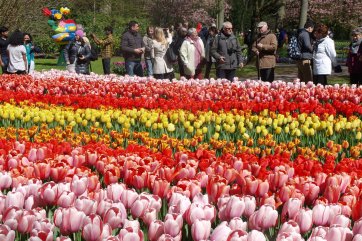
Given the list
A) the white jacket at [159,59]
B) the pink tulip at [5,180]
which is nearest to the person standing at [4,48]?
the white jacket at [159,59]

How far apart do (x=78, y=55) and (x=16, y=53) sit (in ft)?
5.29

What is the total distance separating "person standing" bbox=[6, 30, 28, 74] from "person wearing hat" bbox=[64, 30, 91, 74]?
124 cm

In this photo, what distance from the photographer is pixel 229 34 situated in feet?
41.4

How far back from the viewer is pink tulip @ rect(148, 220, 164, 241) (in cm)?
272

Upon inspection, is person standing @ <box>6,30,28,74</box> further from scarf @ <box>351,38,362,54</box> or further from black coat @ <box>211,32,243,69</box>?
scarf @ <box>351,38,362,54</box>

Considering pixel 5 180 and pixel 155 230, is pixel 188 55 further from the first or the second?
pixel 155 230

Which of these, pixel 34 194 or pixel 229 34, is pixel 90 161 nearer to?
pixel 34 194

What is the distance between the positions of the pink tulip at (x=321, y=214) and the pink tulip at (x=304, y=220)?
0.23 feet

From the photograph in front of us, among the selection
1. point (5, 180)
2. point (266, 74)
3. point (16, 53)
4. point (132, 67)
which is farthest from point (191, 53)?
point (5, 180)

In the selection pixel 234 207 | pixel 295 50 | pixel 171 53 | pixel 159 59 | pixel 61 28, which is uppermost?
pixel 61 28

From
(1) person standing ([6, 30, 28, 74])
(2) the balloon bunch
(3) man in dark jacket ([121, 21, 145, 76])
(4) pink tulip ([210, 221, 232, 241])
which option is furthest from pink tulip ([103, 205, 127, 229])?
(2) the balloon bunch

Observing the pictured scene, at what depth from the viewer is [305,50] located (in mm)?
12836

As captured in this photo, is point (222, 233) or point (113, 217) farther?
point (113, 217)

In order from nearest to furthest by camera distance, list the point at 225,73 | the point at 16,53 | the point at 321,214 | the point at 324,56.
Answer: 1. the point at 321,214
2. the point at 324,56
3. the point at 225,73
4. the point at 16,53
